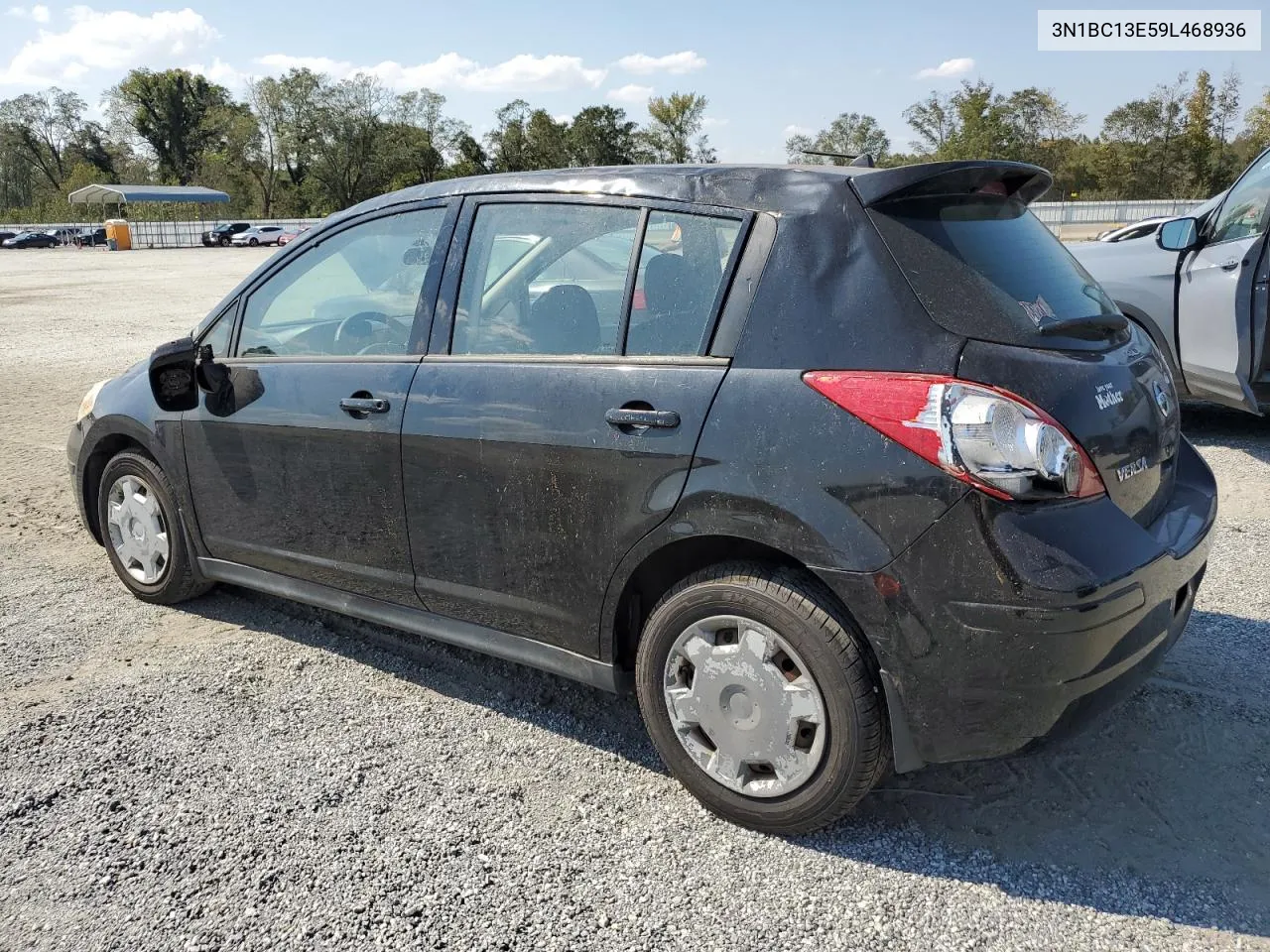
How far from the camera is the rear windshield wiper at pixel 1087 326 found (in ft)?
8.95

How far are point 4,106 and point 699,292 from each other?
10290 cm

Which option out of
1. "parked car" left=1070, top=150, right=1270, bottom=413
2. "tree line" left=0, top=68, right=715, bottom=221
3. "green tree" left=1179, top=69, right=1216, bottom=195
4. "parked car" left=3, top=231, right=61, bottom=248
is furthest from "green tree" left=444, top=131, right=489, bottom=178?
"parked car" left=1070, top=150, right=1270, bottom=413

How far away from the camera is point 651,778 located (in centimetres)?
316

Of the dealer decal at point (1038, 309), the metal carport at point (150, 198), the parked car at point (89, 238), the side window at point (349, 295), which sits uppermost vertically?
the metal carport at point (150, 198)

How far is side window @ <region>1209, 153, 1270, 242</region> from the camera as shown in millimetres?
6270

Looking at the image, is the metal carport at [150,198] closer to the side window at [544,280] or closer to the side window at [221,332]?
the side window at [221,332]

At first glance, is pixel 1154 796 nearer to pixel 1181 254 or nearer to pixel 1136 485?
pixel 1136 485

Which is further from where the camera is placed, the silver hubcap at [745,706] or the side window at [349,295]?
the side window at [349,295]

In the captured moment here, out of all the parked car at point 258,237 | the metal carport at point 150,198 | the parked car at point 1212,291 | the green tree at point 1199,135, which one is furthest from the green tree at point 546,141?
the parked car at point 1212,291

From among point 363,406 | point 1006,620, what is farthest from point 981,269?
point 363,406

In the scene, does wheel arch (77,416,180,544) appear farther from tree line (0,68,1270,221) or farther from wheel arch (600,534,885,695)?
tree line (0,68,1270,221)

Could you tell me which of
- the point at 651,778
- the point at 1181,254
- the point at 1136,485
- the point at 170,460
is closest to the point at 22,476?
the point at 170,460

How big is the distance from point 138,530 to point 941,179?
3.58 m

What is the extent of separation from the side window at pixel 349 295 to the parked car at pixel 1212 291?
16.1 feet
